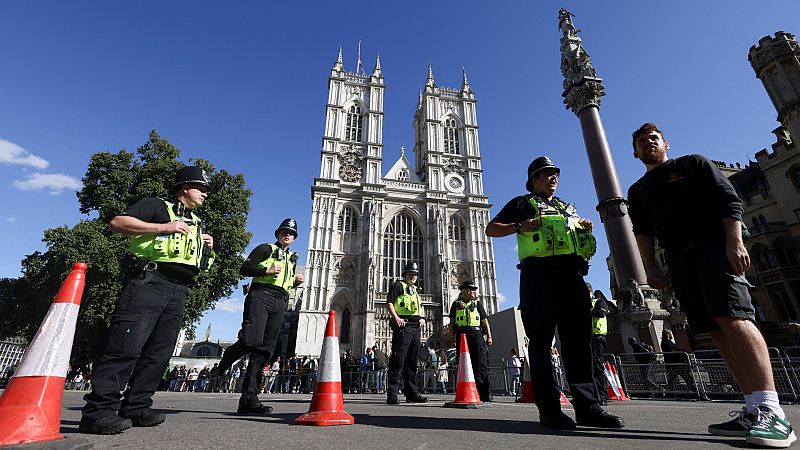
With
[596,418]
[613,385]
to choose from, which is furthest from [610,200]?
[596,418]

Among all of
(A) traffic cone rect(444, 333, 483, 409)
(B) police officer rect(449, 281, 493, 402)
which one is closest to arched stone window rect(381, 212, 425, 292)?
(B) police officer rect(449, 281, 493, 402)

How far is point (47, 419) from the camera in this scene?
1842mm

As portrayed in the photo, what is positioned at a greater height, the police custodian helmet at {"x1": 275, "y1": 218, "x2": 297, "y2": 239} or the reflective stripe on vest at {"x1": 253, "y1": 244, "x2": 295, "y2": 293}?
the police custodian helmet at {"x1": 275, "y1": 218, "x2": 297, "y2": 239}

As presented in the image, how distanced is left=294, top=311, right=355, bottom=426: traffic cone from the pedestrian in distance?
2534 millimetres

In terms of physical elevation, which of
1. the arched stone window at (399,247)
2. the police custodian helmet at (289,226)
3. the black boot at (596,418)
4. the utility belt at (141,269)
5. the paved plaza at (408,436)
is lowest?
the paved plaza at (408,436)

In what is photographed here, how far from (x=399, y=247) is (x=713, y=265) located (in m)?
31.5

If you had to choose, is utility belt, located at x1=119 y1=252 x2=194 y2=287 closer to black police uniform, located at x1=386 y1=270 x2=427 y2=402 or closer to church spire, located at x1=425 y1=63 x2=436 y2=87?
black police uniform, located at x1=386 y1=270 x2=427 y2=402

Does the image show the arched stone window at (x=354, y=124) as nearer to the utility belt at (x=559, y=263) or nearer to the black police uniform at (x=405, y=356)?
the black police uniform at (x=405, y=356)

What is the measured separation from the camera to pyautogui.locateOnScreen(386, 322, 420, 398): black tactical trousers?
5590mm

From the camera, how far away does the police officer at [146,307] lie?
2441mm

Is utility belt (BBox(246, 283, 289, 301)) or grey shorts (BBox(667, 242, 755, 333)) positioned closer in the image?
grey shorts (BBox(667, 242, 755, 333))

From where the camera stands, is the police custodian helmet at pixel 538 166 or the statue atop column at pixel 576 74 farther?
the statue atop column at pixel 576 74

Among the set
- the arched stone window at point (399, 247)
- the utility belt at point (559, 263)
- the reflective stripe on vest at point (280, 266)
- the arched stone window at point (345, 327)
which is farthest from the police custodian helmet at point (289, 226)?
the arched stone window at point (399, 247)

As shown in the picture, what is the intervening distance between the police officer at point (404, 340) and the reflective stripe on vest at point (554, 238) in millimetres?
2953
